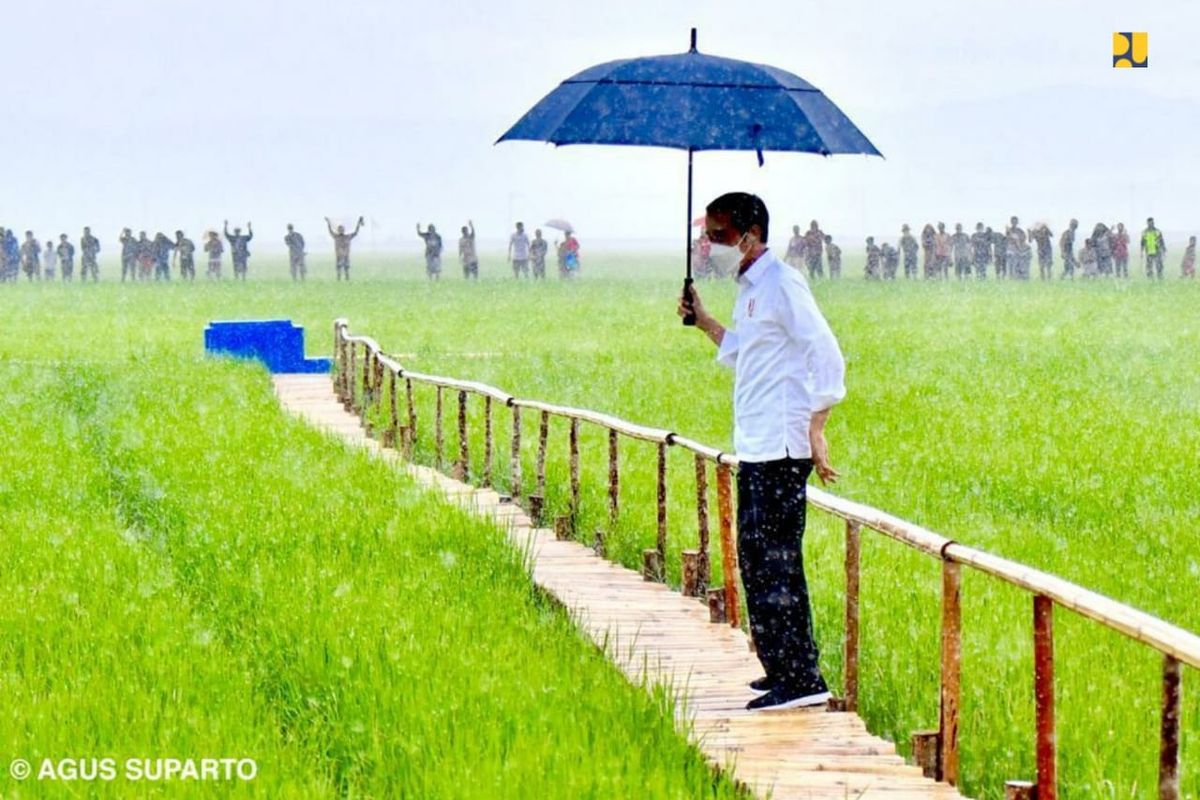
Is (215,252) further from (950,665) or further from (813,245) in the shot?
(950,665)

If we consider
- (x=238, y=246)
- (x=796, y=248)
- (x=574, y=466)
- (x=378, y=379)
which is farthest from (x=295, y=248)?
(x=574, y=466)

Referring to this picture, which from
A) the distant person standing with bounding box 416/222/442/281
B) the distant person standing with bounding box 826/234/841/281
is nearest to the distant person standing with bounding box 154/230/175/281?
the distant person standing with bounding box 416/222/442/281

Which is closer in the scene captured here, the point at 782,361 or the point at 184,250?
the point at 782,361

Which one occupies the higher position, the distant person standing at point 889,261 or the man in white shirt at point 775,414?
the man in white shirt at point 775,414

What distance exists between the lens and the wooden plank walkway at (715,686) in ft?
22.0

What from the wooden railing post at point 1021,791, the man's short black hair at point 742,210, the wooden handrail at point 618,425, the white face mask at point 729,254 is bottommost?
the wooden railing post at point 1021,791

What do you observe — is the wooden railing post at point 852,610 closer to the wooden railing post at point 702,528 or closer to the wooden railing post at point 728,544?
the wooden railing post at point 728,544

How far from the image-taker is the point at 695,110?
8695 mm

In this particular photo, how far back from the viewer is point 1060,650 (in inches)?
385

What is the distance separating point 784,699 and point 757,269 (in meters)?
1.59

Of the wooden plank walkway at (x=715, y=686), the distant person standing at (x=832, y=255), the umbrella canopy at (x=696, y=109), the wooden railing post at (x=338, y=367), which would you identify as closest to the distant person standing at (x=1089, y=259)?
the distant person standing at (x=832, y=255)

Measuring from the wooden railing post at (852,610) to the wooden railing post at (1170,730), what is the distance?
→ 7.45 feet

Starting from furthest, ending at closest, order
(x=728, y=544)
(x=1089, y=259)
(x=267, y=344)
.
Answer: (x=1089, y=259) → (x=267, y=344) → (x=728, y=544)

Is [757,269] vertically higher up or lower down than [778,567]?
higher up
